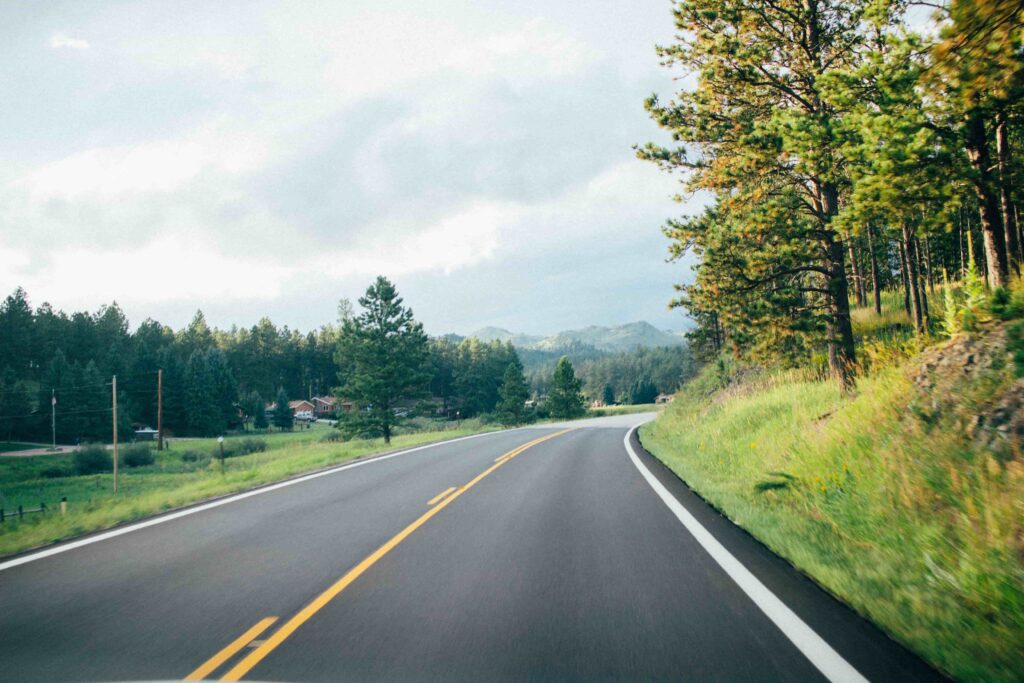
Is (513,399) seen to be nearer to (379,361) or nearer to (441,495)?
(379,361)

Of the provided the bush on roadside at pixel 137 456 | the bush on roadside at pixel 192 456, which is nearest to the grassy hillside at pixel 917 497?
the bush on roadside at pixel 192 456

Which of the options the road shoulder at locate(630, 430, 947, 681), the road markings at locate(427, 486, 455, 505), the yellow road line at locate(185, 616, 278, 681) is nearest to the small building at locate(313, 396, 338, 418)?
the road markings at locate(427, 486, 455, 505)

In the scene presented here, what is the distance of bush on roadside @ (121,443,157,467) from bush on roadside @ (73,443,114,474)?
1.26 meters

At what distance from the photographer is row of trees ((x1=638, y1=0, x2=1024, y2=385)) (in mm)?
8945

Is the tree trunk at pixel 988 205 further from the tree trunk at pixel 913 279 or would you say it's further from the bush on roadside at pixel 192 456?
the bush on roadside at pixel 192 456

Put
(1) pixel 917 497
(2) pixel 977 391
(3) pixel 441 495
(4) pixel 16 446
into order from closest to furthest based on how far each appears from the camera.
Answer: (1) pixel 917 497 < (2) pixel 977 391 < (3) pixel 441 495 < (4) pixel 16 446

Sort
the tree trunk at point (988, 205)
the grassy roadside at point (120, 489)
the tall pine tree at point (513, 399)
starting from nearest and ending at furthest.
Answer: the grassy roadside at point (120, 489)
the tree trunk at point (988, 205)
the tall pine tree at point (513, 399)

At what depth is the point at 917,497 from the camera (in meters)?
5.53

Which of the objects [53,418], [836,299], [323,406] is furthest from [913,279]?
[323,406]

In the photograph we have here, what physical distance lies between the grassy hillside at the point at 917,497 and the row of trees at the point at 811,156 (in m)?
2.40

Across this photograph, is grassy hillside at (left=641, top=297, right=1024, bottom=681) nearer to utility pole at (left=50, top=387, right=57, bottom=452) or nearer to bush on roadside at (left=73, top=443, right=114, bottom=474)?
bush on roadside at (left=73, top=443, right=114, bottom=474)

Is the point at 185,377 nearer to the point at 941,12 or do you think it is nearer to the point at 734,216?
the point at 734,216

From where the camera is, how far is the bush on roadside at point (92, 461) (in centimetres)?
5336

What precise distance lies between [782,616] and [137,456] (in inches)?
2538
